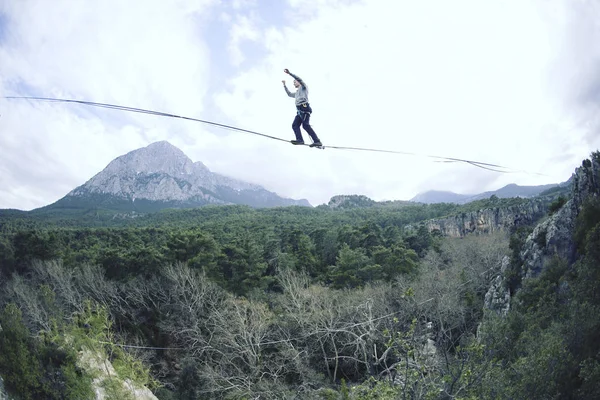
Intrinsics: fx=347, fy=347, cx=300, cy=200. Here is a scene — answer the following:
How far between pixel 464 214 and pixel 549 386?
213 ft

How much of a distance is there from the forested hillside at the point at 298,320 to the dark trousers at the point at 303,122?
4.00 metres

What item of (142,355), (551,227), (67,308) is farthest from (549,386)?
(67,308)

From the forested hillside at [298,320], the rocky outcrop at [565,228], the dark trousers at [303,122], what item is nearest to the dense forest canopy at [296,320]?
the forested hillside at [298,320]

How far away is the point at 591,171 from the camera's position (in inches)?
863

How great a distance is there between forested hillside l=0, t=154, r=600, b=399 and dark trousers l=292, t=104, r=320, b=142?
400cm

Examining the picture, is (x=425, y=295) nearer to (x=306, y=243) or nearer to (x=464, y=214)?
(x=306, y=243)

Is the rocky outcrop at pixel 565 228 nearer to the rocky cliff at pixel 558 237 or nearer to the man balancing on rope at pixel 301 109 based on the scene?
the rocky cliff at pixel 558 237

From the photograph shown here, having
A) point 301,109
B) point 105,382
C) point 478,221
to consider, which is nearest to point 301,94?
point 301,109

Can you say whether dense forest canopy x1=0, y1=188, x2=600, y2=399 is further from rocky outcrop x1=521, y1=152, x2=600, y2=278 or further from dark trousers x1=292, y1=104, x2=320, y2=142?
dark trousers x1=292, y1=104, x2=320, y2=142

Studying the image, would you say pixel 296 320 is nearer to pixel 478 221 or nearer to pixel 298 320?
pixel 298 320

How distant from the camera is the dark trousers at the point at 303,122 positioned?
25.8 feet

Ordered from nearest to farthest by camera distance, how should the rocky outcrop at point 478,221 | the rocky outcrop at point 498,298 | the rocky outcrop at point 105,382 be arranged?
1. the rocky outcrop at point 105,382
2. the rocky outcrop at point 498,298
3. the rocky outcrop at point 478,221

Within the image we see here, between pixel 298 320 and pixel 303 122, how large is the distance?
50.3 feet

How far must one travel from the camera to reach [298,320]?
67.2 ft
